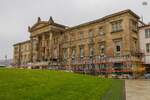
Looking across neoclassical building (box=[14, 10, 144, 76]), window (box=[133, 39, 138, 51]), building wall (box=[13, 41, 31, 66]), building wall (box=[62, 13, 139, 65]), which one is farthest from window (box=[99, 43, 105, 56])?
building wall (box=[13, 41, 31, 66])

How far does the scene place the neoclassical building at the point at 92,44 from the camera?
39875 mm

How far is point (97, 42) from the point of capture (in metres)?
46.3

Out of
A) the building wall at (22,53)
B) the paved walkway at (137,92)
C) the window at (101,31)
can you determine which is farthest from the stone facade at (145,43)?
the building wall at (22,53)

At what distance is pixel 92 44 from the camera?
156ft

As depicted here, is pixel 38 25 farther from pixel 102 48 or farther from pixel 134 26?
pixel 134 26

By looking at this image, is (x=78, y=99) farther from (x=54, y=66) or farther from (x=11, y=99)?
(x=54, y=66)

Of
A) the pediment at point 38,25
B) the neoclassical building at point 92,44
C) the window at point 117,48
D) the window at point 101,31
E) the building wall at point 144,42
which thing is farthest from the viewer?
the pediment at point 38,25

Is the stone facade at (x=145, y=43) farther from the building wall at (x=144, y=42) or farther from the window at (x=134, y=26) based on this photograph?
the window at (x=134, y=26)

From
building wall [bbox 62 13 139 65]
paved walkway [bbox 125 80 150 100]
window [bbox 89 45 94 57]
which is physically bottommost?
paved walkway [bbox 125 80 150 100]

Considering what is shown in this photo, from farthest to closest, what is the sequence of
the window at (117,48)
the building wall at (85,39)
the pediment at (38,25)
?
the pediment at (38,25), the window at (117,48), the building wall at (85,39)

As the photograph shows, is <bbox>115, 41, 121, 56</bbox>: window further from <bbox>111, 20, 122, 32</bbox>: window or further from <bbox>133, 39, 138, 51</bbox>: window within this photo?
<bbox>133, 39, 138, 51</bbox>: window

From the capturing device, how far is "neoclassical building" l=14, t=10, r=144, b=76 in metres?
39.9

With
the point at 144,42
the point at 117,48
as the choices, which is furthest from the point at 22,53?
the point at 144,42

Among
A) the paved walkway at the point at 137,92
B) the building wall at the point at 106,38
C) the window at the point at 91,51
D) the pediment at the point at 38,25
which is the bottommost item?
the paved walkway at the point at 137,92
